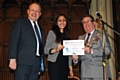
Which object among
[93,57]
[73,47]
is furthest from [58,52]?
[93,57]

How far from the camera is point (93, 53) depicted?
98.2 inches

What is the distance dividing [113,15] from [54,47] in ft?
7.12

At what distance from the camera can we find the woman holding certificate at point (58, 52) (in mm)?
2555

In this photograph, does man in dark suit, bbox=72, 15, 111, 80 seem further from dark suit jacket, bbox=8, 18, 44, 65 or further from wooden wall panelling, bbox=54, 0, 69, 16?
wooden wall panelling, bbox=54, 0, 69, 16

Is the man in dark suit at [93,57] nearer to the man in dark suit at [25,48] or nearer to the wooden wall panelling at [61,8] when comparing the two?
the man in dark suit at [25,48]

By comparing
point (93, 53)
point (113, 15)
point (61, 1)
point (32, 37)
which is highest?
point (61, 1)

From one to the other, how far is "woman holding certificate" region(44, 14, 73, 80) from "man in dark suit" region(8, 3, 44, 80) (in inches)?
7.6

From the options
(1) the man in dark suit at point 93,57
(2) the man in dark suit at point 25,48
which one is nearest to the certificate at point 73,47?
(1) the man in dark suit at point 93,57

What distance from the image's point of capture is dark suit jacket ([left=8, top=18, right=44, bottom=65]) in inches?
89.0

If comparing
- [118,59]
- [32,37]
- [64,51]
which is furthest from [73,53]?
[118,59]

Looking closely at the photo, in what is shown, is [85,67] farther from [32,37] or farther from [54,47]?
[32,37]

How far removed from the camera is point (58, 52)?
2.62m

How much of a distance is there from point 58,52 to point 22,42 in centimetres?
51

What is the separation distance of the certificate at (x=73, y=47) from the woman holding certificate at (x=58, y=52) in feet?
0.22
